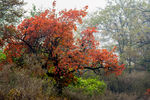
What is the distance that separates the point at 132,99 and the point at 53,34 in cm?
910

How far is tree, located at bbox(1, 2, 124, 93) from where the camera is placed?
783 centimetres

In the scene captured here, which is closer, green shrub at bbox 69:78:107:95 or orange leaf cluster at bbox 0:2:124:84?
orange leaf cluster at bbox 0:2:124:84

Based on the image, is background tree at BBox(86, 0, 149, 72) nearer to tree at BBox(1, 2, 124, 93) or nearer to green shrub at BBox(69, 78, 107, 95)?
green shrub at BBox(69, 78, 107, 95)

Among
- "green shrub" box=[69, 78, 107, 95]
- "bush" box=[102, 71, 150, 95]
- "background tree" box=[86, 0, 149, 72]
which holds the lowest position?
"bush" box=[102, 71, 150, 95]

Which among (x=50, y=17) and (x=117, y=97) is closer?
(x=50, y=17)

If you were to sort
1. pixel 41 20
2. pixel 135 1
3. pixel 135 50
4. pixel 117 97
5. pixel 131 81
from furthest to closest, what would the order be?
pixel 135 1 < pixel 135 50 < pixel 131 81 < pixel 117 97 < pixel 41 20

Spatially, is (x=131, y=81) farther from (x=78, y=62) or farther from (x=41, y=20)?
(x=41, y=20)

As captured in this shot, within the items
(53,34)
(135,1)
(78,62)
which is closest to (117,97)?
(78,62)

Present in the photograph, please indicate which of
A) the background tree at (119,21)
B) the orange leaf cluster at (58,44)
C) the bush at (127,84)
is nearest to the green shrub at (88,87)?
the orange leaf cluster at (58,44)

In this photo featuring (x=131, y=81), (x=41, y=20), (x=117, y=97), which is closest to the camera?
(x=41, y=20)

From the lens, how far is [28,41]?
Answer: 839cm

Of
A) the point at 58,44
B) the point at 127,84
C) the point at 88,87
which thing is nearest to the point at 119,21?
the point at 127,84

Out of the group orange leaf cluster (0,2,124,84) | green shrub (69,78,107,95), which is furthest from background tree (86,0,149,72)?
orange leaf cluster (0,2,124,84)

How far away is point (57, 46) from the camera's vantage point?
823 centimetres
